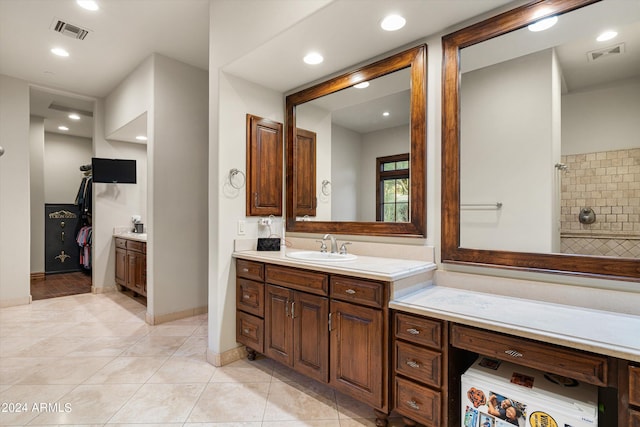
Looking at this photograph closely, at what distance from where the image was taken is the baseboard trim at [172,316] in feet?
11.4

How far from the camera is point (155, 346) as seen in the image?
9.55 feet

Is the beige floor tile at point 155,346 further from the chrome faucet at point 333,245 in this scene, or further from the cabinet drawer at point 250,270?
the chrome faucet at point 333,245

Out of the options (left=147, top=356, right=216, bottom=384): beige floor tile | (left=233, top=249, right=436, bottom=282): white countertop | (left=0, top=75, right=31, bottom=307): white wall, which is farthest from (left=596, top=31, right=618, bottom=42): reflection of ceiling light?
(left=0, top=75, right=31, bottom=307): white wall

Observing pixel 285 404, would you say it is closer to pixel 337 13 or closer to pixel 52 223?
pixel 337 13

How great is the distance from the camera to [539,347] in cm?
126

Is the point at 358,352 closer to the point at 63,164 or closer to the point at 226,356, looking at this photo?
the point at 226,356

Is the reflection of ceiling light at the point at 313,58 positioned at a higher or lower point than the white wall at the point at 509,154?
higher

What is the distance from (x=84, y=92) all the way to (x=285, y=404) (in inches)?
200

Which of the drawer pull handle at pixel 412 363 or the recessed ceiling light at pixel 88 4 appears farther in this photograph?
the recessed ceiling light at pixel 88 4

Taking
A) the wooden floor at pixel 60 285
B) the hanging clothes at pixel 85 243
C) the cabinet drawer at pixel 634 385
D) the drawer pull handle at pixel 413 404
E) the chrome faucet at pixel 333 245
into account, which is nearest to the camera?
the cabinet drawer at pixel 634 385

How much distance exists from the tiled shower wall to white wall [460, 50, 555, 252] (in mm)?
82

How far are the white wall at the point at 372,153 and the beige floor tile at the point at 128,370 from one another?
2014mm

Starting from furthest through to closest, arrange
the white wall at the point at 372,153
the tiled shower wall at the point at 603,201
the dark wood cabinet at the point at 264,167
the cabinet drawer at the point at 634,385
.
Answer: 1. the dark wood cabinet at the point at 264,167
2. the white wall at the point at 372,153
3. the tiled shower wall at the point at 603,201
4. the cabinet drawer at the point at 634,385

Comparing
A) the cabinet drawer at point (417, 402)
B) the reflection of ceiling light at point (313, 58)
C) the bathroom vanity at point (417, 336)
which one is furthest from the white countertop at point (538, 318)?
the reflection of ceiling light at point (313, 58)
